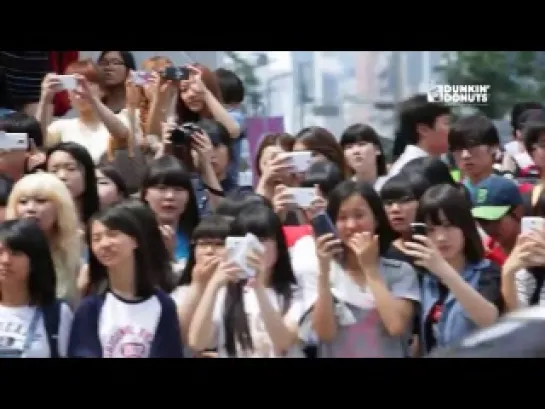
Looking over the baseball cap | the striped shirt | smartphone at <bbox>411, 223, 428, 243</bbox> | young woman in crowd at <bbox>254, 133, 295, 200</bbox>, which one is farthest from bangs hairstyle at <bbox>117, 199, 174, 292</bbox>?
the striped shirt

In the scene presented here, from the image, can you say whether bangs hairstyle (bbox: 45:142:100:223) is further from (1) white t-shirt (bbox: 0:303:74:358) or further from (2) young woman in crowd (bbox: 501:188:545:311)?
(2) young woman in crowd (bbox: 501:188:545:311)

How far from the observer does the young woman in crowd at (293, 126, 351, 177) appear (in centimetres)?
702

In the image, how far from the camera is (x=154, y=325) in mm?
6043

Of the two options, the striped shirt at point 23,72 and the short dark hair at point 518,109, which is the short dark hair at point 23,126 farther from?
the short dark hair at point 518,109

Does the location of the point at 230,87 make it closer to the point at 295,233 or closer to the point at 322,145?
the point at 322,145

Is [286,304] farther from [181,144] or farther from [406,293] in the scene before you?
[181,144]

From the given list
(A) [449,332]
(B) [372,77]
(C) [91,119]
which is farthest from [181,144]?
(A) [449,332]

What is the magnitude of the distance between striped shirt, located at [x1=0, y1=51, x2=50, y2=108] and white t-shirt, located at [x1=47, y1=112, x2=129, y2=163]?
305 mm

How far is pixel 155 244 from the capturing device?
6.22 meters

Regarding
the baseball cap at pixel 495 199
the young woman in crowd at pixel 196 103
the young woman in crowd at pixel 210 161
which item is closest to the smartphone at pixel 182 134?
the young woman in crowd at pixel 210 161

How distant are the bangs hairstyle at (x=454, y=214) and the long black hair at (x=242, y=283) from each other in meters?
0.54

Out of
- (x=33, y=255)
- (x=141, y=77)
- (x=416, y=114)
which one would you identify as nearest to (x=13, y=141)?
(x=141, y=77)
